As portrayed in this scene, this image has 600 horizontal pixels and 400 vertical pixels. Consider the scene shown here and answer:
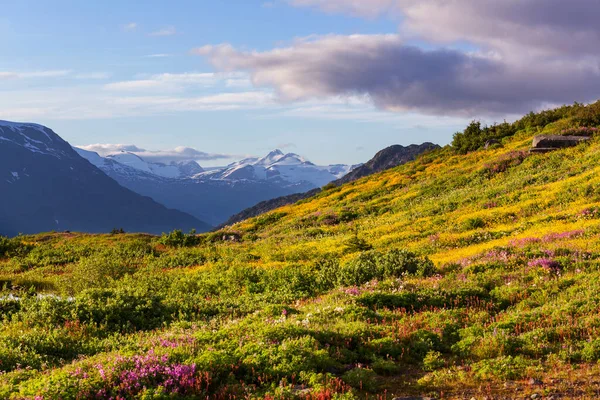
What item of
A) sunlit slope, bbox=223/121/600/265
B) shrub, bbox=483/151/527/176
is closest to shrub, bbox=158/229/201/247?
sunlit slope, bbox=223/121/600/265

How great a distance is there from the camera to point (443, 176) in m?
51.9

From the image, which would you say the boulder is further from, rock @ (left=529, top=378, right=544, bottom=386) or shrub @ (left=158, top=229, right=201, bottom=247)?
rock @ (left=529, top=378, right=544, bottom=386)

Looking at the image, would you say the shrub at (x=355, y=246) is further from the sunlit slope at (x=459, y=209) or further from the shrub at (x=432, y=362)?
the shrub at (x=432, y=362)

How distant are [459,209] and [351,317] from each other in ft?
82.5

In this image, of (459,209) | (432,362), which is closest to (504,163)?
(459,209)

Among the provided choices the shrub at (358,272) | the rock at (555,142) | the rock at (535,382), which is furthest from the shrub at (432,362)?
the rock at (555,142)

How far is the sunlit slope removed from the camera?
87.8ft

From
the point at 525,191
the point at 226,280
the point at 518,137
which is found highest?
the point at 518,137

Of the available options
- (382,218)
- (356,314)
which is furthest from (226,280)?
(382,218)

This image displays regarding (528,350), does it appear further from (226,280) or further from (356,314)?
(226,280)

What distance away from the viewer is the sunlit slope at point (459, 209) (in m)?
26.8

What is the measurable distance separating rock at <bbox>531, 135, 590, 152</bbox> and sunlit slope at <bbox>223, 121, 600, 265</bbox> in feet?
4.59

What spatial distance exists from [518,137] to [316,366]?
5962cm

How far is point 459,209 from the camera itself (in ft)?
120
